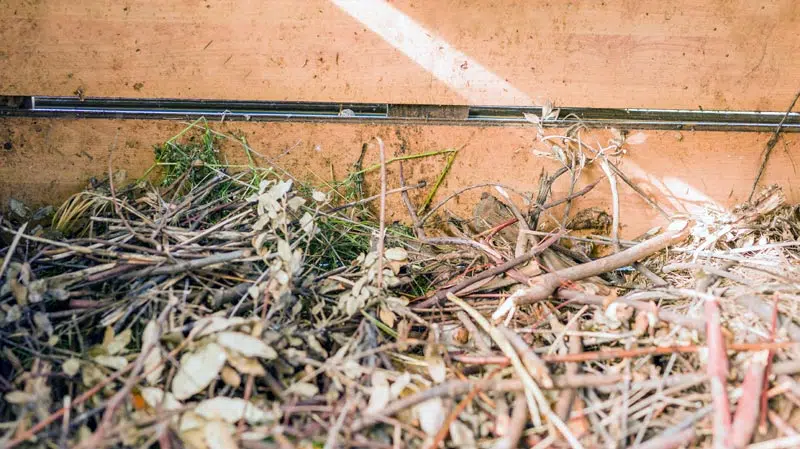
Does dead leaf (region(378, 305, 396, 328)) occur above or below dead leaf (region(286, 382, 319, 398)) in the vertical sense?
above

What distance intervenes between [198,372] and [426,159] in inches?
47.5

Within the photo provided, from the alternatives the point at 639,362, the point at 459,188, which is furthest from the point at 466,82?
the point at 639,362

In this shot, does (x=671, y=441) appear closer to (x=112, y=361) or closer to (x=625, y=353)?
(x=625, y=353)

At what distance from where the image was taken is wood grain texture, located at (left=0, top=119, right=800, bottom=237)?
2.12 m

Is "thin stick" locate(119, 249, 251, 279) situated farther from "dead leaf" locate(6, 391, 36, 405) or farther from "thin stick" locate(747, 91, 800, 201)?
"thin stick" locate(747, 91, 800, 201)

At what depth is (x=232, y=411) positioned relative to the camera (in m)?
1.23

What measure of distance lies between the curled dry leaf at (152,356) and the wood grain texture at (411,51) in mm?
1050

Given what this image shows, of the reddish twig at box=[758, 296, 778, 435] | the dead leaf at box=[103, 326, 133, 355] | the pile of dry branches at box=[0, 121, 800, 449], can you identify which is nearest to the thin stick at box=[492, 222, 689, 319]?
the pile of dry branches at box=[0, 121, 800, 449]

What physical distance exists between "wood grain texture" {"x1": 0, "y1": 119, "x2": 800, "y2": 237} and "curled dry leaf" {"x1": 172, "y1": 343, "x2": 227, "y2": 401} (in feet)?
3.30

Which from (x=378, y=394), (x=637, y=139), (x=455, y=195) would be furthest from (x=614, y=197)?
(x=378, y=394)

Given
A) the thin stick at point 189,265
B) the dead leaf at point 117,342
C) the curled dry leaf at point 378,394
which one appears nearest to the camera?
the curled dry leaf at point 378,394

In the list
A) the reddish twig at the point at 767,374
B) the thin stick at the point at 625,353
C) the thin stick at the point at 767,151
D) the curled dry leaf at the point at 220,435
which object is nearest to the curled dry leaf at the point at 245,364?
the curled dry leaf at the point at 220,435

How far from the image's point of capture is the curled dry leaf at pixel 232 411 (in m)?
1.22

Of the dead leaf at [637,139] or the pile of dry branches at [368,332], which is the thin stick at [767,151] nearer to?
the pile of dry branches at [368,332]
